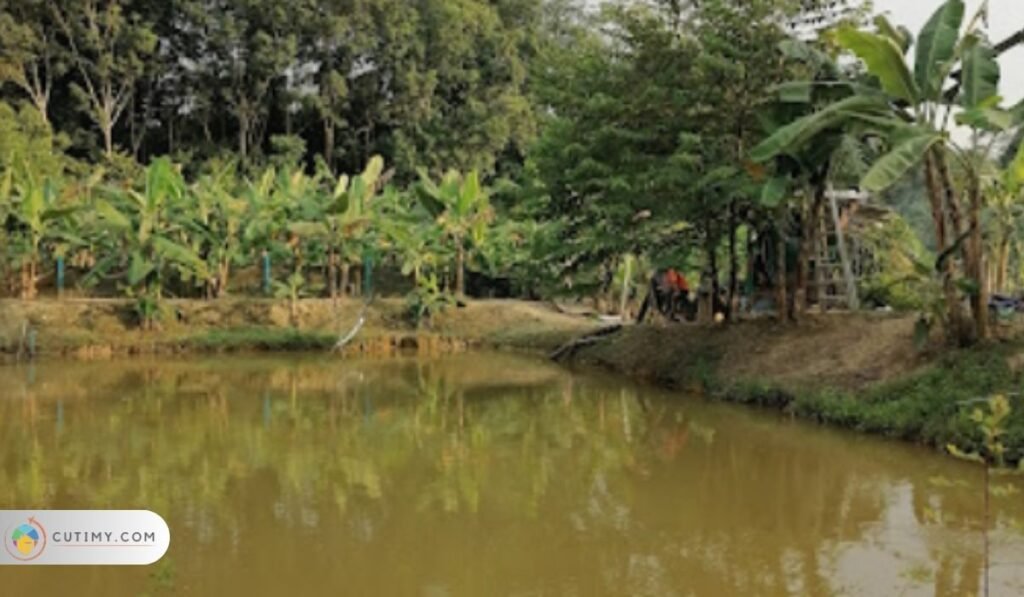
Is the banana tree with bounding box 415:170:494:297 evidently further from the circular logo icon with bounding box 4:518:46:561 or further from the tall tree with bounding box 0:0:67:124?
the circular logo icon with bounding box 4:518:46:561

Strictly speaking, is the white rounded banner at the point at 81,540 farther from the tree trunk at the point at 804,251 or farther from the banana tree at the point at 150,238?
the banana tree at the point at 150,238

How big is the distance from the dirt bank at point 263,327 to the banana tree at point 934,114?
8.71 meters

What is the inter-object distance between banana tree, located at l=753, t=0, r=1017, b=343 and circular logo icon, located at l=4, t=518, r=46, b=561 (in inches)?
249

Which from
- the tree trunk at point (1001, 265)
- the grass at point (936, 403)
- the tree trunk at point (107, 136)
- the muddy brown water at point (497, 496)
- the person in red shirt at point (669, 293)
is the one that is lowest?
the muddy brown water at point (497, 496)

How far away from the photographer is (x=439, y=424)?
32.9 feet

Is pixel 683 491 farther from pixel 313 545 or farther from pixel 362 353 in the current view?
pixel 362 353

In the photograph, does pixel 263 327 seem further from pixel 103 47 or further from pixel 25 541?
pixel 25 541

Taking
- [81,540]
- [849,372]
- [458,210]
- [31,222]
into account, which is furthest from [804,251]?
[31,222]

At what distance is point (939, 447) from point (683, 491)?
268cm

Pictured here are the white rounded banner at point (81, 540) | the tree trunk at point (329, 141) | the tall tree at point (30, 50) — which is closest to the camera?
the white rounded banner at point (81, 540)

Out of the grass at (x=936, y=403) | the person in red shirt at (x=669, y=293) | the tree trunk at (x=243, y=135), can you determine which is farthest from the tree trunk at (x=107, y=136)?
the grass at (x=936, y=403)

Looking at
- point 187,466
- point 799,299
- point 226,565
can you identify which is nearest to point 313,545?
point 226,565

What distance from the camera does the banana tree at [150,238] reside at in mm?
16656

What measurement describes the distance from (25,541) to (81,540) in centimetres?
29
